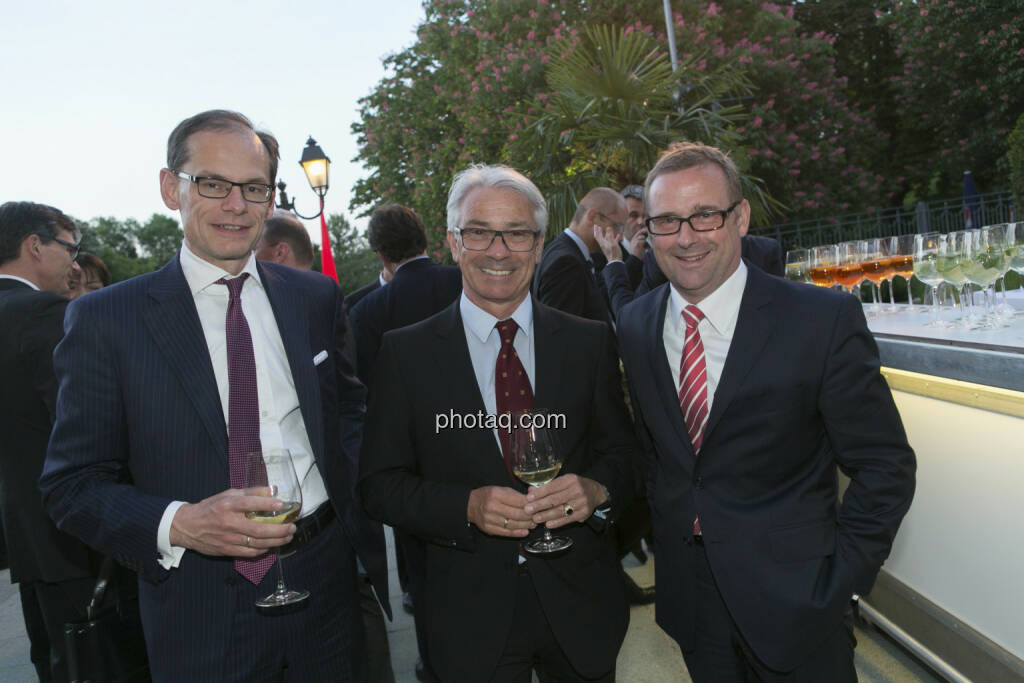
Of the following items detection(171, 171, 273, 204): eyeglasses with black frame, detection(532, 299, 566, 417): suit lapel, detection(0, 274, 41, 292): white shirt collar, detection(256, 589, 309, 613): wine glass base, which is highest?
detection(171, 171, 273, 204): eyeglasses with black frame

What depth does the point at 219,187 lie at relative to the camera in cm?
194

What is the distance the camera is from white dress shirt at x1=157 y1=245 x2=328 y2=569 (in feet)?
6.24

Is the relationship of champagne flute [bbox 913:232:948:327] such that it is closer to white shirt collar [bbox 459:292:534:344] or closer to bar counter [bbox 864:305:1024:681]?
bar counter [bbox 864:305:1024:681]

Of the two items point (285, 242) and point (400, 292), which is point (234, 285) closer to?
point (400, 292)

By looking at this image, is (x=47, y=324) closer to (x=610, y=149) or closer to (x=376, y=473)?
(x=376, y=473)

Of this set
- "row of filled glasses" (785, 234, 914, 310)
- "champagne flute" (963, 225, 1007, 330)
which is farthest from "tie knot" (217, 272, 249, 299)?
"champagne flute" (963, 225, 1007, 330)

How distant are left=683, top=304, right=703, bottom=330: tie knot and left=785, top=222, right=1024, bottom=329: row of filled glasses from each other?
110 cm

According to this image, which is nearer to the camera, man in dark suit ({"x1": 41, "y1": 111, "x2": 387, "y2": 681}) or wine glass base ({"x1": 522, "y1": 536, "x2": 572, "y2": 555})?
man in dark suit ({"x1": 41, "y1": 111, "x2": 387, "y2": 681})

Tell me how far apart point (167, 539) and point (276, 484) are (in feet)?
0.94

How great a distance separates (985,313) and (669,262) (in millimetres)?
1439

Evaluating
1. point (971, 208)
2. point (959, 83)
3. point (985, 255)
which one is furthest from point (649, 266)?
point (959, 83)

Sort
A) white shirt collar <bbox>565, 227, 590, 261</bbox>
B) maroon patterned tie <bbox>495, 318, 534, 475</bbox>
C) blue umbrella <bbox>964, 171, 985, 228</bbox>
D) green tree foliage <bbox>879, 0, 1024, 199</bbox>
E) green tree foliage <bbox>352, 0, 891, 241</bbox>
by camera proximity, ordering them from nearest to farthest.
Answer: maroon patterned tie <bbox>495, 318, 534, 475</bbox> < white shirt collar <bbox>565, 227, 590, 261</bbox> < blue umbrella <bbox>964, 171, 985, 228</bbox> < green tree foliage <bbox>352, 0, 891, 241</bbox> < green tree foliage <bbox>879, 0, 1024, 199</bbox>

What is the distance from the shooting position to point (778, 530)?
1.84 meters

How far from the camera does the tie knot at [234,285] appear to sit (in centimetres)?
194
